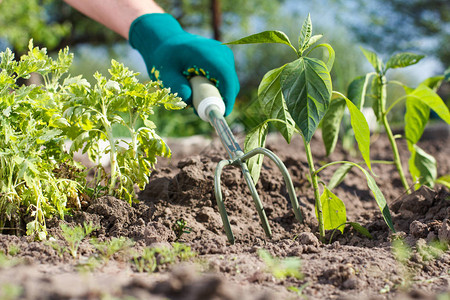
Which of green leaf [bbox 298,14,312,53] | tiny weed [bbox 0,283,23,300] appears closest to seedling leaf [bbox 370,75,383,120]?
green leaf [bbox 298,14,312,53]

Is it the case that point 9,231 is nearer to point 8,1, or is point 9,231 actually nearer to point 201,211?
point 201,211

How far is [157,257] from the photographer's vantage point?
1.30 m

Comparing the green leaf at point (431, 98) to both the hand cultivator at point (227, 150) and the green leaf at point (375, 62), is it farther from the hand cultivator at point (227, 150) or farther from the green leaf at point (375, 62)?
the hand cultivator at point (227, 150)

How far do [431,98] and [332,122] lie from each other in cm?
47

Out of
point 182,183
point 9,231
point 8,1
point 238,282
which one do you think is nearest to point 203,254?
point 238,282

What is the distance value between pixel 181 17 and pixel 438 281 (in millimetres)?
10272

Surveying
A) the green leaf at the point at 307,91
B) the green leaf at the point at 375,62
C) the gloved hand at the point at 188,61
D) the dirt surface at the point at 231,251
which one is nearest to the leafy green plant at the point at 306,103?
the green leaf at the point at 307,91

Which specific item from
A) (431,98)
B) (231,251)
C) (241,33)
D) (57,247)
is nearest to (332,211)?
(231,251)

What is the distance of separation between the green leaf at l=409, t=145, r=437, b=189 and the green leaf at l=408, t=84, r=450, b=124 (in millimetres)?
306

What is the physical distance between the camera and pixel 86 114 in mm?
1555

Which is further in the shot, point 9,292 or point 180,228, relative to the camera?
point 180,228

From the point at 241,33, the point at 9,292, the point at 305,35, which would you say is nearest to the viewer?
the point at 9,292

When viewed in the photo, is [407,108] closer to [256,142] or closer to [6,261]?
[256,142]

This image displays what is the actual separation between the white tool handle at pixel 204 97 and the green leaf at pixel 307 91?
47 cm
